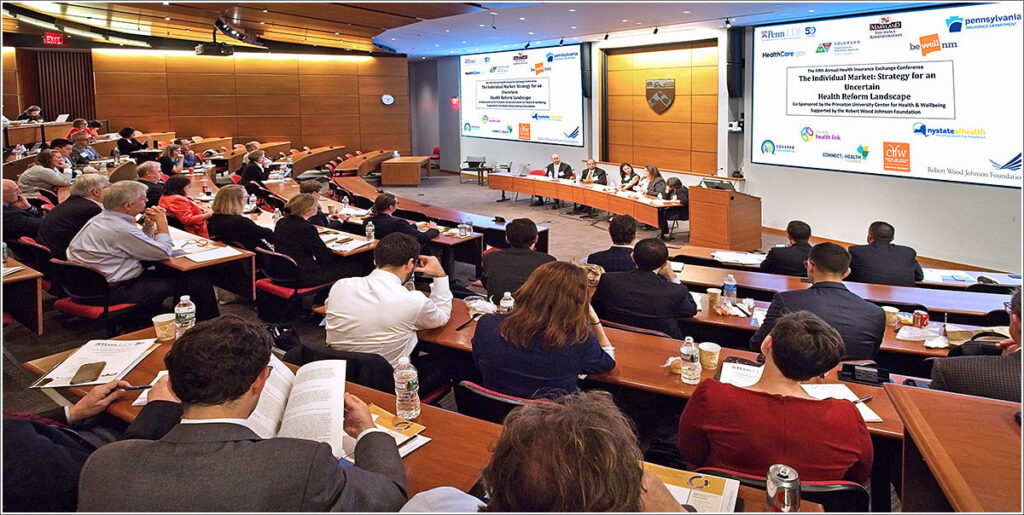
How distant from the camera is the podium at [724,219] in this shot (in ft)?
28.2

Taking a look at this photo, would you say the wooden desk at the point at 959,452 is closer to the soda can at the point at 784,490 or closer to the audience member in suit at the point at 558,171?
the soda can at the point at 784,490

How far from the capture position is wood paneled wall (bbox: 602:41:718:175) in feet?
36.5

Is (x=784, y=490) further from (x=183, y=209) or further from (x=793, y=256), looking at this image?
(x=183, y=209)

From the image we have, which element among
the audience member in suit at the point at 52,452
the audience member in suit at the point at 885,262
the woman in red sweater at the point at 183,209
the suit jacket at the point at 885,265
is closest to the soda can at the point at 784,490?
the audience member in suit at the point at 52,452

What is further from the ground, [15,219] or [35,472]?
[15,219]

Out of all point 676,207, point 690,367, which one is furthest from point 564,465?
point 676,207

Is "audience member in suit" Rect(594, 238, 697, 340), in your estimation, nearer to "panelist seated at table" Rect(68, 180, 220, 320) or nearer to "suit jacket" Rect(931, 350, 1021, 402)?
"suit jacket" Rect(931, 350, 1021, 402)

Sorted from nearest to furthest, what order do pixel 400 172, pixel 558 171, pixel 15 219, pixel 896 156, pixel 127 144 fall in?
pixel 15 219 → pixel 896 156 → pixel 127 144 → pixel 558 171 → pixel 400 172

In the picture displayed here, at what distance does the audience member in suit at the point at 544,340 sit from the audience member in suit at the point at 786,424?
57cm

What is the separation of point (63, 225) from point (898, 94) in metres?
8.83

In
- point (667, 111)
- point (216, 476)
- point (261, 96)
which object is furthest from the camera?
point (261, 96)

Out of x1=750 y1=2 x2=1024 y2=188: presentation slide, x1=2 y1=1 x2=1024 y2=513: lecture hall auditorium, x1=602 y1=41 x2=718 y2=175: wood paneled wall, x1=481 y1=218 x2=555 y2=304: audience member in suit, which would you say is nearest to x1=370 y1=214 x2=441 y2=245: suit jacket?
x1=2 y1=1 x2=1024 y2=513: lecture hall auditorium

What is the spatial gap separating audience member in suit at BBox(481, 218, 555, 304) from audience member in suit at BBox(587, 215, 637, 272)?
37 centimetres

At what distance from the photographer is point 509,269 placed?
177 inches
